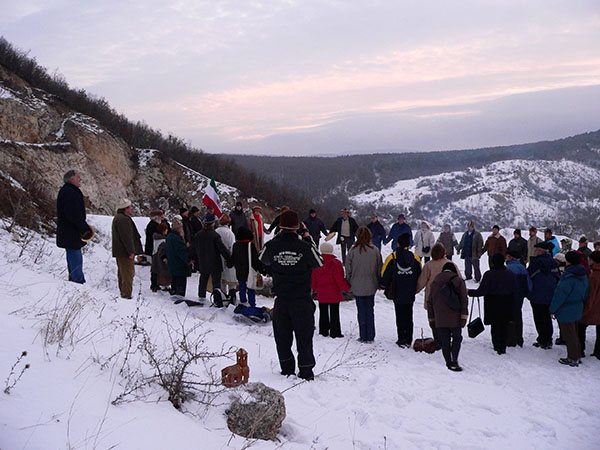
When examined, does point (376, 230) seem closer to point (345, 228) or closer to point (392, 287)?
point (345, 228)

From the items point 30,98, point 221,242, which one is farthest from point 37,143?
point 221,242

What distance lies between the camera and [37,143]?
21.1 metres

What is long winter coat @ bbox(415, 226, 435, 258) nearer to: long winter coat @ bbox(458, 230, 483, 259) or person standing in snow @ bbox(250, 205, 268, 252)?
long winter coat @ bbox(458, 230, 483, 259)

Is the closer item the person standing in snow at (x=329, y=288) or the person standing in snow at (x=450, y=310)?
the person standing in snow at (x=450, y=310)

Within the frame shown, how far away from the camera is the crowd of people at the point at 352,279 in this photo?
17.4ft

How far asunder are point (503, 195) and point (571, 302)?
15375 cm

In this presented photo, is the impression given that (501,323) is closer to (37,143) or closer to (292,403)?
(292,403)

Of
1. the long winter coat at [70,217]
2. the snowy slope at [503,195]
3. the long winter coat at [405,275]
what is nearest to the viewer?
the long winter coat at [70,217]

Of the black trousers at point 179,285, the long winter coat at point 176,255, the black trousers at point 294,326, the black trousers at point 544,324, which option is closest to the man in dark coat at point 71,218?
the long winter coat at point 176,255

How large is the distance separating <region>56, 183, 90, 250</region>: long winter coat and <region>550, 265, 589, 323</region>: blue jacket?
788 cm

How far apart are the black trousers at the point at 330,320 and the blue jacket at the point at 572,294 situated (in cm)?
365

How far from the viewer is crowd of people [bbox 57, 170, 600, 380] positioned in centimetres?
530

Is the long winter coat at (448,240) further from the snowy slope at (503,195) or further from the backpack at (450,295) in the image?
the snowy slope at (503,195)

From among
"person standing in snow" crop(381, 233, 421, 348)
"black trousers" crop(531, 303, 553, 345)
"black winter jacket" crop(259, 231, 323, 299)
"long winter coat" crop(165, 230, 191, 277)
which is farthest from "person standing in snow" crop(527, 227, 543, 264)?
"black winter jacket" crop(259, 231, 323, 299)
